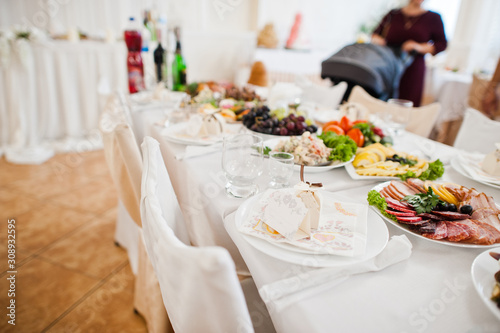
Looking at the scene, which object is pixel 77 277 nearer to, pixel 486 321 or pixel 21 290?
pixel 21 290

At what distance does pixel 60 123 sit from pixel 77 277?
2.32 metres

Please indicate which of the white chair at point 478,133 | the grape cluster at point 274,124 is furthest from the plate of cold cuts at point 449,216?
the white chair at point 478,133

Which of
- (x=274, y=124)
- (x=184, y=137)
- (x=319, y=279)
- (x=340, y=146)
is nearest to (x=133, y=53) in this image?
(x=184, y=137)

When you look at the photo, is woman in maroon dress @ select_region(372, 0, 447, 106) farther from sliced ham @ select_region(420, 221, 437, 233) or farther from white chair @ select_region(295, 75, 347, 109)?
sliced ham @ select_region(420, 221, 437, 233)

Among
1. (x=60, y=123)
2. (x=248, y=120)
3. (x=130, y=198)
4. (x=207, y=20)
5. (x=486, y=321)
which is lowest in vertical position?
(x=60, y=123)

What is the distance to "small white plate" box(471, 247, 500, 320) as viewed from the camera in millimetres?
475

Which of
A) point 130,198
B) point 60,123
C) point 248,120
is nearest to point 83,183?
point 60,123

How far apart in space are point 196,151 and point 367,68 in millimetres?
1756

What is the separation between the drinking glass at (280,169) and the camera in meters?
0.85

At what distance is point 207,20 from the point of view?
4320mm

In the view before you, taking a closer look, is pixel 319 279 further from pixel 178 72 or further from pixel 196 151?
pixel 178 72

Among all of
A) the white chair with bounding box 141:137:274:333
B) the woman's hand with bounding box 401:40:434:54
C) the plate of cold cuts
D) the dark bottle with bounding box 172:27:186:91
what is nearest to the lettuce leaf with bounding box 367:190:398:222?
the plate of cold cuts

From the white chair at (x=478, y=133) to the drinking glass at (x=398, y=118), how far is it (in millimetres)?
341

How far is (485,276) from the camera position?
0.53m
